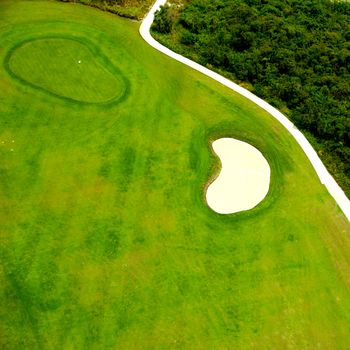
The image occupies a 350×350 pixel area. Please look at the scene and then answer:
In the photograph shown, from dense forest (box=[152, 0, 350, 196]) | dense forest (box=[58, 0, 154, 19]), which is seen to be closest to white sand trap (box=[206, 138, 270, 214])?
dense forest (box=[152, 0, 350, 196])

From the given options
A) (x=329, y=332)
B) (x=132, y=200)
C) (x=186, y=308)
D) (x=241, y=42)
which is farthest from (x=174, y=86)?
(x=329, y=332)

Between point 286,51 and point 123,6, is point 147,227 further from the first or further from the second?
point 123,6

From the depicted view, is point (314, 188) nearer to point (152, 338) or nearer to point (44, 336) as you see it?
point (152, 338)

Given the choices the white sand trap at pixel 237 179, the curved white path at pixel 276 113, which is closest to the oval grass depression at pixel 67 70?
the curved white path at pixel 276 113

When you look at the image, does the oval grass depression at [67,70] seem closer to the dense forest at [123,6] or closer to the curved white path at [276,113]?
the curved white path at [276,113]

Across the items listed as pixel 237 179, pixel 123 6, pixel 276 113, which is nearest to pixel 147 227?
pixel 237 179

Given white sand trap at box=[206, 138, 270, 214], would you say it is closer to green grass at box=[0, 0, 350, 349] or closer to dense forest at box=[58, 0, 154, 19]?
green grass at box=[0, 0, 350, 349]
